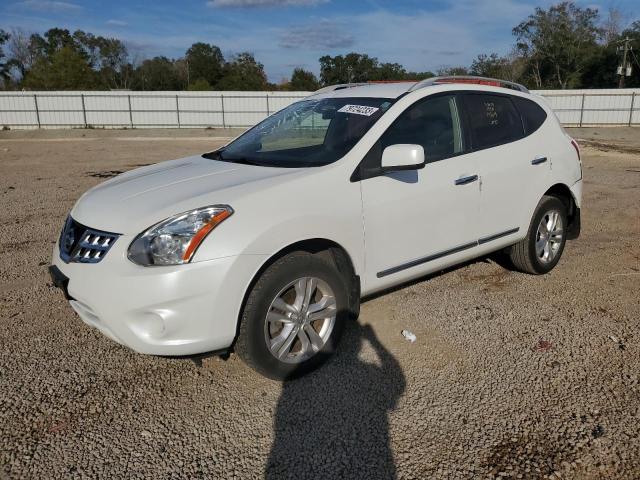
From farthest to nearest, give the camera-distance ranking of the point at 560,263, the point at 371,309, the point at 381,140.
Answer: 1. the point at 560,263
2. the point at 371,309
3. the point at 381,140

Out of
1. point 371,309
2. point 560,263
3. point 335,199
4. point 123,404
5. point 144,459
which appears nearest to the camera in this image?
point 144,459

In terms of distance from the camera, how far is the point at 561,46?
68.2 m

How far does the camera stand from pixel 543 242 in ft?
16.7

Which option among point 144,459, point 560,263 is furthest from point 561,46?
point 144,459

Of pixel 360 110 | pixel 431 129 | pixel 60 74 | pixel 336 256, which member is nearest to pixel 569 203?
pixel 431 129

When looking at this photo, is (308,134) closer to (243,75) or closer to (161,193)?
(161,193)

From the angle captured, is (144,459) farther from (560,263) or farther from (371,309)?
(560,263)

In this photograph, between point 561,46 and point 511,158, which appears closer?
point 511,158

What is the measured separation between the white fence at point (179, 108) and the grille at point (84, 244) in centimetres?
3099

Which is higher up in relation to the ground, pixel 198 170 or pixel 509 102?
pixel 509 102

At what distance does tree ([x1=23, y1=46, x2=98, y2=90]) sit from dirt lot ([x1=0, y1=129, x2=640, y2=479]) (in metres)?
70.2

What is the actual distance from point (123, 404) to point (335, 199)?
68.1 inches

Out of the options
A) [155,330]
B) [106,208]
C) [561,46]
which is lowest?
[155,330]

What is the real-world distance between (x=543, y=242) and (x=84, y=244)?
13.0 feet
